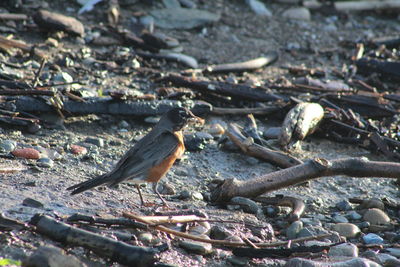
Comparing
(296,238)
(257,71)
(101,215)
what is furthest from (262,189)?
(257,71)

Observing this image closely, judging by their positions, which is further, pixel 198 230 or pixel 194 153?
pixel 194 153

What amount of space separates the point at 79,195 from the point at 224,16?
6485 mm

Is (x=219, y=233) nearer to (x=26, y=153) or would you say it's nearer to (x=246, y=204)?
(x=246, y=204)

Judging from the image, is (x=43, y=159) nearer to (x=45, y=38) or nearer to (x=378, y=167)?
(x=378, y=167)

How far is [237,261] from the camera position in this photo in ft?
16.8

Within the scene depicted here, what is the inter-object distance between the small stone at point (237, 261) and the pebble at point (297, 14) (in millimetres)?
7581

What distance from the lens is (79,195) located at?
577cm

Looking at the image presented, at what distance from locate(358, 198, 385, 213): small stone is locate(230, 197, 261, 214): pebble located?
1.08m

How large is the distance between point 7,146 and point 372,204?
132 inches

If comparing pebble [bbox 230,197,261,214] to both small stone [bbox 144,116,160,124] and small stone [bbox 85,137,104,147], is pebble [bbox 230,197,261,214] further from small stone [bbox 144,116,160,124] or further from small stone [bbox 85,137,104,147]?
small stone [bbox 144,116,160,124]

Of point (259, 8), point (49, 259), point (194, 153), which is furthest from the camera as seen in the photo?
point (259, 8)

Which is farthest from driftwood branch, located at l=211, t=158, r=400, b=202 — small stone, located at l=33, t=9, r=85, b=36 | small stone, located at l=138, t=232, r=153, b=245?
small stone, located at l=33, t=9, r=85, b=36

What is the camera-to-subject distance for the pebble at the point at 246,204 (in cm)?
610

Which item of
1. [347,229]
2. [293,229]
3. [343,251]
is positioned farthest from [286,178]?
[343,251]
